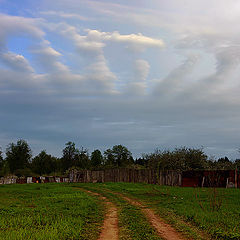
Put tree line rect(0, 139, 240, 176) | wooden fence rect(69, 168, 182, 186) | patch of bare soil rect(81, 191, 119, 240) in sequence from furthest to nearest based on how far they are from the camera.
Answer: tree line rect(0, 139, 240, 176) < wooden fence rect(69, 168, 182, 186) < patch of bare soil rect(81, 191, 119, 240)

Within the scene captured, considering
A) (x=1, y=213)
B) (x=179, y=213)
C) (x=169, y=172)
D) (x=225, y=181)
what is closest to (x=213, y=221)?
(x=179, y=213)

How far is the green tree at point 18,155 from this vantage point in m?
79.6

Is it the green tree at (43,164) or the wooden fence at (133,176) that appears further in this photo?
the green tree at (43,164)

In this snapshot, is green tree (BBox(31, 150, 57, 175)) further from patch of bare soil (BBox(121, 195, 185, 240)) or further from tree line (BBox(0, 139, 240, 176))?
patch of bare soil (BBox(121, 195, 185, 240))

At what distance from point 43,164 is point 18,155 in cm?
694

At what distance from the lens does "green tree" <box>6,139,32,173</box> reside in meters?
79.6

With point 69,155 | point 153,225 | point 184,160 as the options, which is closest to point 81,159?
point 69,155

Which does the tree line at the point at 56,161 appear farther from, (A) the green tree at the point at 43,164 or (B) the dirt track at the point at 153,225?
(B) the dirt track at the point at 153,225

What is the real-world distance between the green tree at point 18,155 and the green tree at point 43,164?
99.3 inches

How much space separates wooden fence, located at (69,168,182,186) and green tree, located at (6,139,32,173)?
36884 mm

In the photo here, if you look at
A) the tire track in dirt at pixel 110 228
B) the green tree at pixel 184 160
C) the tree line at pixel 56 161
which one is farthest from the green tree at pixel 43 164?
the tire track in dirt at pixel 110 228

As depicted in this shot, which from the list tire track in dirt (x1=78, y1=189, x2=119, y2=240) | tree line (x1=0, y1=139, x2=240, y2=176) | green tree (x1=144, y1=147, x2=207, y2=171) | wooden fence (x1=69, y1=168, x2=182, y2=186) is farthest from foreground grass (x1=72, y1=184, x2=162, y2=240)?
tree line (x1=0, y1=139, x2=240, y2=176)

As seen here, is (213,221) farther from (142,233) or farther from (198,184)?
(198,184)

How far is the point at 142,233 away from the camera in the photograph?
882 cm
